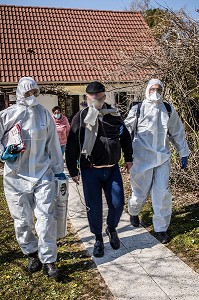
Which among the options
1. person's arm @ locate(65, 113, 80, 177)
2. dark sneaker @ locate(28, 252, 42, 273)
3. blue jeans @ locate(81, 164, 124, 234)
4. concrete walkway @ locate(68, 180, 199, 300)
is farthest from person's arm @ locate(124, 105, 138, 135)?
dark sneaker @ locate(28, 252, 42, 273)

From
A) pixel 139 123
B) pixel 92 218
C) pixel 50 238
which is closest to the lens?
pixel 50 238

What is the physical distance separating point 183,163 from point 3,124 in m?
2.16

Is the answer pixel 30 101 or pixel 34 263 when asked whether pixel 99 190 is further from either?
pixel 30 101

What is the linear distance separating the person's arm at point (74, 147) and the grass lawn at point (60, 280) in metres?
0.89

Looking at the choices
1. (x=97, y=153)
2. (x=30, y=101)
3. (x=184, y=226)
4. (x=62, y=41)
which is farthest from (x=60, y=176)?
(x=62, y=41)

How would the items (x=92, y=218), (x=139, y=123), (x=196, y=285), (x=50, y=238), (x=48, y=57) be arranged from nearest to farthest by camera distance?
(x=196, y=285) < (x=50, y=238) < (x=92, y=218) < (x=139, y=123) < (x=48, y=57)

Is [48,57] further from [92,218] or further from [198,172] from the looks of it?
[92,218]

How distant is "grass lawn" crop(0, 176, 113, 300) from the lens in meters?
2.97

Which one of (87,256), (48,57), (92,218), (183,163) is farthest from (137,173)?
(48,57)

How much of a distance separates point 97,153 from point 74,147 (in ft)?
0.79

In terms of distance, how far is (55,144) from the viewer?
336 cm

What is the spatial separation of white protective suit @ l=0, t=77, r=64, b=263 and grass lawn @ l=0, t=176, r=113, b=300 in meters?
0.23

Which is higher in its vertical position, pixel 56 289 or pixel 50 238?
pixel 50 238

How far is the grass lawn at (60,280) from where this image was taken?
9.75ft
